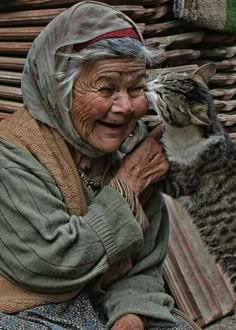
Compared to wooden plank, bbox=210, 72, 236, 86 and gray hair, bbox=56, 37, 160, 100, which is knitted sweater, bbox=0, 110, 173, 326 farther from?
wooden plank, bbox=210, 72, 236, 86

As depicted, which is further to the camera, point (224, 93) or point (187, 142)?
point (224, 93)

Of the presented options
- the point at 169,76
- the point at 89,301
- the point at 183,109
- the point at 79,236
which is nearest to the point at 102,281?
the point at 89,301

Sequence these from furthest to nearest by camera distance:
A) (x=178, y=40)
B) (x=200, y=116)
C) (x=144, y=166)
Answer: (x=178, y=40)
(x=200, y=116)
(x=144, y=166)

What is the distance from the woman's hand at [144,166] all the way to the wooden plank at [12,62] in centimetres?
183

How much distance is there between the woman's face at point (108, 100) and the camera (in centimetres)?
279

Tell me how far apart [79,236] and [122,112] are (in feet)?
1.56

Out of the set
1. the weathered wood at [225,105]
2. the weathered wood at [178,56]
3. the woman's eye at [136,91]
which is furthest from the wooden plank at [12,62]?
the woman's eye at [136,91]

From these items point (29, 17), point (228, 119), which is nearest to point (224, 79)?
point (228, 119)

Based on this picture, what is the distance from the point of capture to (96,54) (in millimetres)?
2744

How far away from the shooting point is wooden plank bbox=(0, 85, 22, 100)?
4.75m

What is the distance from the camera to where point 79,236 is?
2.75 meters

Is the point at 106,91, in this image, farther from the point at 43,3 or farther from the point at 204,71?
the point at 43,3

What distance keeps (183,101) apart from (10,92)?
1.25 metres

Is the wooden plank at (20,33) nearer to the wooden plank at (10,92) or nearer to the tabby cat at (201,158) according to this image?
the wooden plank at (10,92)
